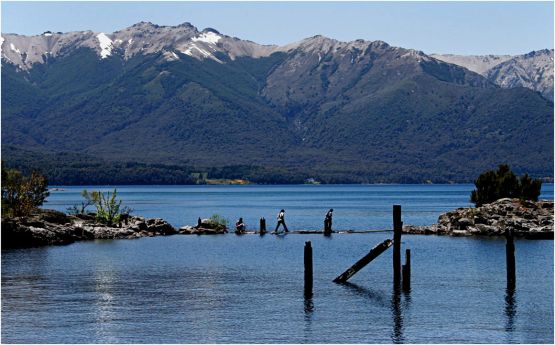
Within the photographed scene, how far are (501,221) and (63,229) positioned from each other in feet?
136

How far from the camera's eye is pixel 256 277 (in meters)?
62.6

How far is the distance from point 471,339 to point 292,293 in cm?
1487

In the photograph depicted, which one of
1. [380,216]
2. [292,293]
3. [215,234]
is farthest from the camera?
[380,216]

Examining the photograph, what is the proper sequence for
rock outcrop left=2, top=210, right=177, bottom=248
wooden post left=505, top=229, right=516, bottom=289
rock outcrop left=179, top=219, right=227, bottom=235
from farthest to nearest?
rock outcrop left=179, top=219, right=227, bottom=235, rock outcrop left=2, top=210, right=177, bottom=248, wooden post left=505, top=229, right=516, bottom=289

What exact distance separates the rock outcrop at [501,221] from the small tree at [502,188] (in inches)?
277

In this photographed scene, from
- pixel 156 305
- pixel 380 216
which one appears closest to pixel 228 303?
pixel 156 305

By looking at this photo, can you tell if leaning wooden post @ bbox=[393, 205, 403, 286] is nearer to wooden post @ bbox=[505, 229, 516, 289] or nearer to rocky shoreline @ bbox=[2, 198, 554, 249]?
wooden post @ bbox=[505, 229, 516, 289]

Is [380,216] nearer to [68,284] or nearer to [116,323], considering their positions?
[68,284]

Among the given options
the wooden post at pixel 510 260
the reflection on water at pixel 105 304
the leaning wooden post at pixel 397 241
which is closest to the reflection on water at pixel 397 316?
the leaning wooden post at pixel 397 241

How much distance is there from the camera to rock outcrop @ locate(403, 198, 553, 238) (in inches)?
3656

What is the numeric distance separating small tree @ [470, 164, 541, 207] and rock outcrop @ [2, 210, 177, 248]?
3374 centimetres

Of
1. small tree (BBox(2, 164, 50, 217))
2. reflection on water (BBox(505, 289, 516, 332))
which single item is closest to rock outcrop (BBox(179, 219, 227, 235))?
small tree (BBox(2, 164, 50, 217))

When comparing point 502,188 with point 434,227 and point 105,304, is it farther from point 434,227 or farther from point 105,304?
point 105,304

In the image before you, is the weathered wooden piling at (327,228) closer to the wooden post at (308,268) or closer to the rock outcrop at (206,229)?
the rock outcrop at (206,229)
